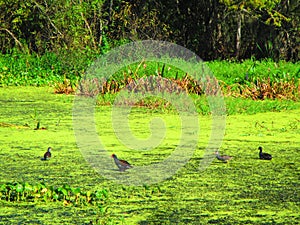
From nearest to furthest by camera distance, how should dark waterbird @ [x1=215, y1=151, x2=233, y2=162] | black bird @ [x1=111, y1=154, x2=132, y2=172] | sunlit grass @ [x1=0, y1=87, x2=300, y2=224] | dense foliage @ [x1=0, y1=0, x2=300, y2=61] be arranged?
sunlit grass @ [x1=0, y1=87, x2=300, y2=224] < black bird @ [x1=111, y1=154, x2=132, y2=172] < dark waterbird @ [x1=215, y1=151, x2=233, y2=162] < dense foliage @ [x1=0, y1=0, x2=300, y2=61]

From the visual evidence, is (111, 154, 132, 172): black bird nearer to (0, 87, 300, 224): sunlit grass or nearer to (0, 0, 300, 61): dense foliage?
(0, 87, 300, 224): sunlit grass

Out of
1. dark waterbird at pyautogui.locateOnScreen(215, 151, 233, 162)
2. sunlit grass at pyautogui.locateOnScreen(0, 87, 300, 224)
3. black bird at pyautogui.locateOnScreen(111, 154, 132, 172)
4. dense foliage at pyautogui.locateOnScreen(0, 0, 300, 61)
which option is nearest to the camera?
sunlit grass at pyautogui.locateOnScreen(0, 87, 300, 224)

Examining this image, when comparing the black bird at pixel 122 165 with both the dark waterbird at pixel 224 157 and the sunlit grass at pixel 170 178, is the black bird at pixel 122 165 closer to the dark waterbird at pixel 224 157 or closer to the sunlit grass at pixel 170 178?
the sunlit grass at pixel 170 178

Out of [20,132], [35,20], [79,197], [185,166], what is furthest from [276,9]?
[79,197]

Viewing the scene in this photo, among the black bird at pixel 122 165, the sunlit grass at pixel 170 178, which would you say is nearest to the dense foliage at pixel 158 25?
the sunlit grass at pixel 170 178

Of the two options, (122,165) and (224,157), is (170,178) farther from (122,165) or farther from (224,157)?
(224,157)

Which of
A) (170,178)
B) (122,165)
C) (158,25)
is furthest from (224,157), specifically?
(158,25)

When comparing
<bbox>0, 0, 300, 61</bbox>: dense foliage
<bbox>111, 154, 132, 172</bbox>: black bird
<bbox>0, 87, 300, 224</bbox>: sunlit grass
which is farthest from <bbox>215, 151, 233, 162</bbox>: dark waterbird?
<bbox>0, 0, 300, 61</bbox>: dense foliage

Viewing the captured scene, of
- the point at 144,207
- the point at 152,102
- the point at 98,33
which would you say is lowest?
the point at 144,207

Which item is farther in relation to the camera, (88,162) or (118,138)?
(118,138)

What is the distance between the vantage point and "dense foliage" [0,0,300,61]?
47.5 ft

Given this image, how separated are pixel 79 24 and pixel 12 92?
11.8ft

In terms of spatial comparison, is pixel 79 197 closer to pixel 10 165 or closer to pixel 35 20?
pixel 10 165

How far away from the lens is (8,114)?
9.00m
